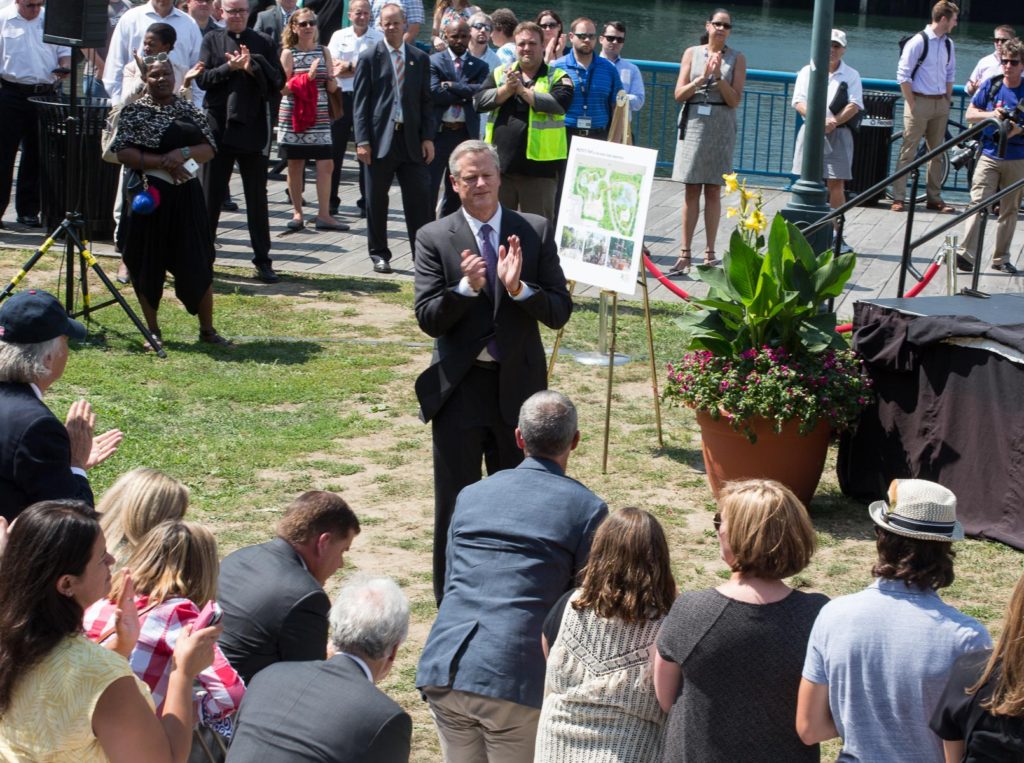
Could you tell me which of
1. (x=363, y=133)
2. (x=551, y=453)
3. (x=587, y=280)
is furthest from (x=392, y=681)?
Answer: (x=363, y=133)

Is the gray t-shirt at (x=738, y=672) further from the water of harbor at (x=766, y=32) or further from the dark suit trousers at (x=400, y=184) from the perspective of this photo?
the water of harbor at (x=766, y=32)

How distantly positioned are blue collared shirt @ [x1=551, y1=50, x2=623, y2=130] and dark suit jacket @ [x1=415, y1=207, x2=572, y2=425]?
6181 millimetres

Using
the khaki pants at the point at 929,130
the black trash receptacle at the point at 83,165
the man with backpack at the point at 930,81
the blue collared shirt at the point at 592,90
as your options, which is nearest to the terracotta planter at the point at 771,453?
the blue collared shirt at the point at 592,90

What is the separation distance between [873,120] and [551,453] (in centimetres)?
1236

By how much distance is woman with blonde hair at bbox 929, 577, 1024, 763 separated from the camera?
3227mm

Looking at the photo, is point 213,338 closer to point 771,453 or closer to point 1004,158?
point 771,453

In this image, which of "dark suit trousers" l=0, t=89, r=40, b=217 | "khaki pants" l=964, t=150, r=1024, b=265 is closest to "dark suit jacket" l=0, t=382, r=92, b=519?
"dark suit trousers" l=0, t=89, r=40, b=217

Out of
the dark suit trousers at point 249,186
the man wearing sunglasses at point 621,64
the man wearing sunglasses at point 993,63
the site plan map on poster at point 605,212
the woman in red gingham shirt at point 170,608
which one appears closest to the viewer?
the woman in red gingham shirt at point 170,608

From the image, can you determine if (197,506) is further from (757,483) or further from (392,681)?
(757,483)

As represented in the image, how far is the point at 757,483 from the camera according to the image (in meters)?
4.01

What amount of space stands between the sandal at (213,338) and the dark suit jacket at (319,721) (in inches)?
264

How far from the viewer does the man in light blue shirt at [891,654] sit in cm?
363

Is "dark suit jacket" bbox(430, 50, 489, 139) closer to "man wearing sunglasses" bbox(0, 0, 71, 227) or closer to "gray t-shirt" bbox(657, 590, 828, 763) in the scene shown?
"man wearing sunglasses" bbox(0, 0, 71, 227)

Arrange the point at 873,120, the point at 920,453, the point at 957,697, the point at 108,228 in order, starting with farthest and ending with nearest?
the point at 873,120, the point at 108,228, the point at 920,453, the point at 957,697
